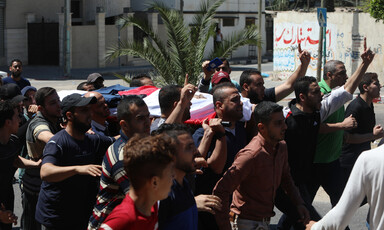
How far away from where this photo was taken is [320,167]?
23.8ft

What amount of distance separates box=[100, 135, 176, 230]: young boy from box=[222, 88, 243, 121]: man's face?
2.16 m

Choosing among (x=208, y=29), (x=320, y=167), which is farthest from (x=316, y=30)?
(x=320, y=167)

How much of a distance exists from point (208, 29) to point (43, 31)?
20.1 meters

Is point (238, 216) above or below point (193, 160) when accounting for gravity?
below

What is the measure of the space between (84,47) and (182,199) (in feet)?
98.1

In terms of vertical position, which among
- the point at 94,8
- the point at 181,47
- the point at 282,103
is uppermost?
the point at 94,8

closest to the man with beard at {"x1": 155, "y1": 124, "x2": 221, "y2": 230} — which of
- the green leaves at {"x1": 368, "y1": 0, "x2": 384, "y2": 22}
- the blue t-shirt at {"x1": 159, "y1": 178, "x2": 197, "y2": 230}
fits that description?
the blue t-shirt at {"x1": 159, "y1": 178, "x2": 197, "y2": 230}

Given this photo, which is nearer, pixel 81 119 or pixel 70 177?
pixel 70 177

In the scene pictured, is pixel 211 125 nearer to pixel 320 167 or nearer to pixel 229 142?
pixel 229 142

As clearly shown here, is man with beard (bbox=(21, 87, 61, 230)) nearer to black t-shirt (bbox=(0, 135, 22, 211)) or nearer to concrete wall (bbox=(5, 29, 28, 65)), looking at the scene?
black t-shirt (bbox=(0, 135, 22, 211))

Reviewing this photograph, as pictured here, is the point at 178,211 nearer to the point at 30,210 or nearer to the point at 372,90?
the point at 30,210

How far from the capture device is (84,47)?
3359 cm

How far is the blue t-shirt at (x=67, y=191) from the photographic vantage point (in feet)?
17.9

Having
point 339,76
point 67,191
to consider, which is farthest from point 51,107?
point 339,76
